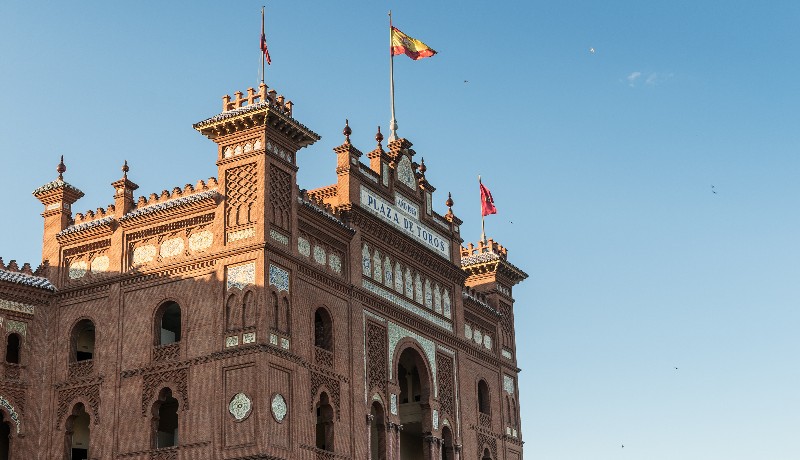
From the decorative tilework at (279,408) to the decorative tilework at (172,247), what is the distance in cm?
623

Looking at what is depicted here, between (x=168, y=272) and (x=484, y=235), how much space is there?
20.7 meters

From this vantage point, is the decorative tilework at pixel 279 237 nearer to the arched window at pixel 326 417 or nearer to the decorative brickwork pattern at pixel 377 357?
the arched window at pixel 326 417

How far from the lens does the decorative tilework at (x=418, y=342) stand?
44.6 m

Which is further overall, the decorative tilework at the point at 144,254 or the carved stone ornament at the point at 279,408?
the decorative tilework at the point at 144,254

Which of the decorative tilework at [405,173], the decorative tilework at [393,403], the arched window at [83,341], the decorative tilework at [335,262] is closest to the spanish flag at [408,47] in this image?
the decorative tilework at [405,173]

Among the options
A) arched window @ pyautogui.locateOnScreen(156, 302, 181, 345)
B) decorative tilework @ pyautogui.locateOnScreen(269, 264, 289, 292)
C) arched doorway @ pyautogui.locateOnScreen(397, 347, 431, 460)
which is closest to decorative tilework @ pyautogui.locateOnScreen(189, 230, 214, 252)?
arched window @ pyautogui.locateOnScreen(156, 302, 181, 345)

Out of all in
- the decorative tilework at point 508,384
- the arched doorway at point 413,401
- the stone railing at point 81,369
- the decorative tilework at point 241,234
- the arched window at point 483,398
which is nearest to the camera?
the decorative tilework at point 241,234

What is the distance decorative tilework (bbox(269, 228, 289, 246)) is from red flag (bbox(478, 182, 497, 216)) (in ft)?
61.1

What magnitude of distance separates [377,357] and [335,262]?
3.88m

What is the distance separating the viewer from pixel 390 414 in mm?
43469

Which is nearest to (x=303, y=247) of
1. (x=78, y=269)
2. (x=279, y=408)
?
(x=279, y=408)

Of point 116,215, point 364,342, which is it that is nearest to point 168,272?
point 116,215

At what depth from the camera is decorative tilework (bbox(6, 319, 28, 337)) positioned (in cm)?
4109

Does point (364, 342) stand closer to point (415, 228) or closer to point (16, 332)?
point (415, 228)
